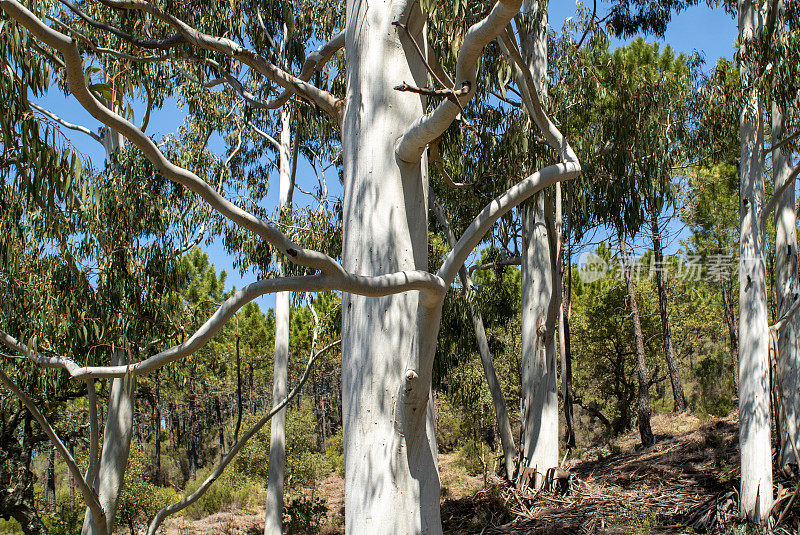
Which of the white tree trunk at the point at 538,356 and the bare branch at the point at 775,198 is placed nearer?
the bare branch at the point at 775,198

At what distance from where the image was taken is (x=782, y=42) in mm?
6117

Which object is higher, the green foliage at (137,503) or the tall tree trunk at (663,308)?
the tall tree trunk at (663,308)

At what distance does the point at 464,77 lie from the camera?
6.40ft

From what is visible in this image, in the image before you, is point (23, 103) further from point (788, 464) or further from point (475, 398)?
point (475, 398)

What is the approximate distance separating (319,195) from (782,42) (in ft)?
22.2

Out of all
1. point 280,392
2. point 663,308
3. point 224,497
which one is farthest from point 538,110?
point 224,497

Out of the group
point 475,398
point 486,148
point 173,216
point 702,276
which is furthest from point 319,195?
point 702,276

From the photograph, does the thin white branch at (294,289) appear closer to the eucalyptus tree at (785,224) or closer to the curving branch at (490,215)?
the curving branch at (490,215)

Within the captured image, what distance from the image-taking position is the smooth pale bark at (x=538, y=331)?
7051mm

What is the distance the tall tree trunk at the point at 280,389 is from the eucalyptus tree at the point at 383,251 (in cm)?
708

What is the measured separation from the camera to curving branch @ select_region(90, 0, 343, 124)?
2.73 meters

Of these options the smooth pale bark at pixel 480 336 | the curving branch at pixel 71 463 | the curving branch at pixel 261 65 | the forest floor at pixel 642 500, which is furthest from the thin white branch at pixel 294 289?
the smooth pale bark at pixel 480 336

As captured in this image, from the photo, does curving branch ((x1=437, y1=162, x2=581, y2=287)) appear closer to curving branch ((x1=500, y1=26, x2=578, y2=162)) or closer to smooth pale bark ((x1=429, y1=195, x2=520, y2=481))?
curving branch ((x1=500, y1=26, x2=578, y2=162))

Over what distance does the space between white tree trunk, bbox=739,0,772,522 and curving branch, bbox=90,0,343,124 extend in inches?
181
